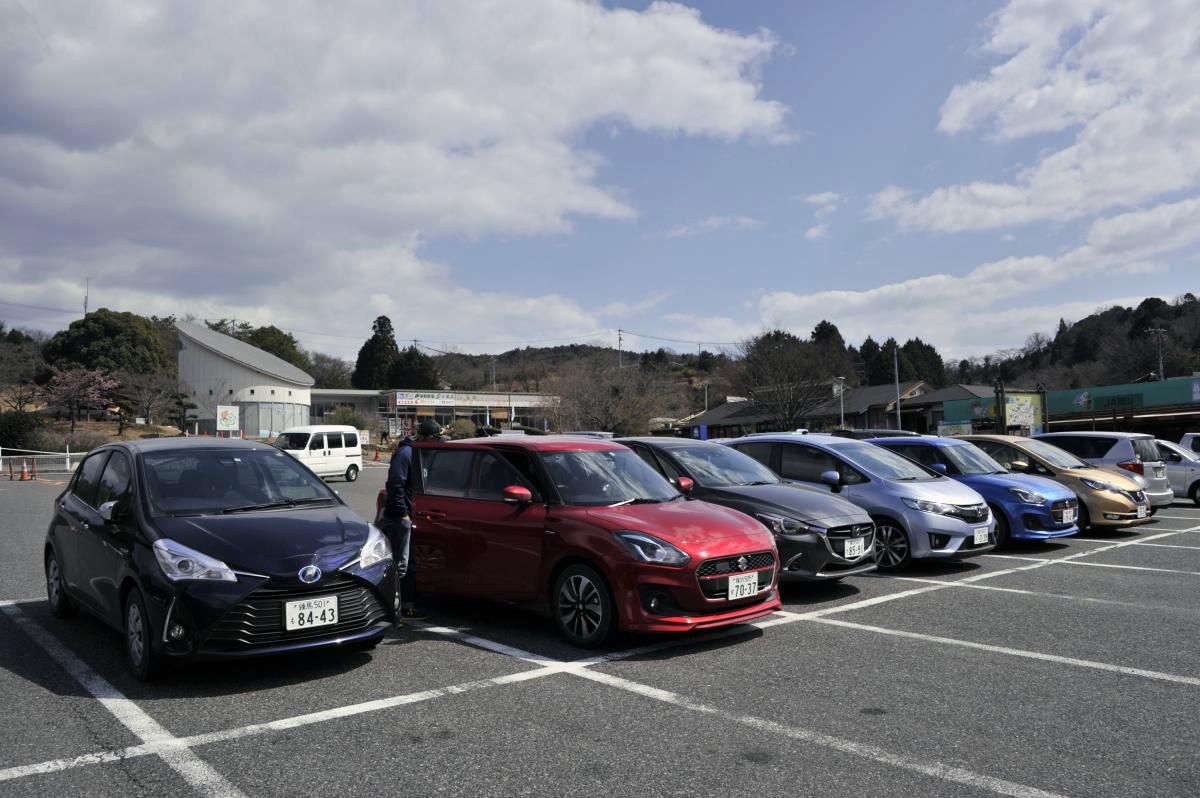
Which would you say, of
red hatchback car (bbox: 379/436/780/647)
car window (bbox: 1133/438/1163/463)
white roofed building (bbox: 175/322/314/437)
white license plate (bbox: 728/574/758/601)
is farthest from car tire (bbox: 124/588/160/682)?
white roofed building (bbox: 175/322/314/437)

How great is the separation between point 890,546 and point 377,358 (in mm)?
86602

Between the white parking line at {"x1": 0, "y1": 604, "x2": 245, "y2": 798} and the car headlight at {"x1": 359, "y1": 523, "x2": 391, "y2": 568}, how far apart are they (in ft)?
4.74

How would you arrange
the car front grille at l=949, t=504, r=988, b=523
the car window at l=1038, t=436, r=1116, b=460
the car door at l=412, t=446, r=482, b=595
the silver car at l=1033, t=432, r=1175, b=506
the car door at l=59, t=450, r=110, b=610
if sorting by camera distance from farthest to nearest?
the car window at l=1038, t=436, r=1116, b=460, the silver car at l=1033, t=432, r=1175, b=506, the car front grille at l=949, t=504, r=988, b=523, the car door at l=412, t=446, r=482, b=595, the car door at l=59, t=450, r=110, b=610

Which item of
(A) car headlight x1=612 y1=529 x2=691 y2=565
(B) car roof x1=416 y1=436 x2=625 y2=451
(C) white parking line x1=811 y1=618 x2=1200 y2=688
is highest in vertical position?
(B) car roof x1=416 y1=436 x2=625 y2=451

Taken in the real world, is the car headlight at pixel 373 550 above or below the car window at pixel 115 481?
below

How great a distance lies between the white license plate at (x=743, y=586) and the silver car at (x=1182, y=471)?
15751 millimetres

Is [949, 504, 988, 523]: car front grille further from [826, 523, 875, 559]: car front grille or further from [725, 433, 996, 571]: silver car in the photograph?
[826, 523, 875, 559]: car front grille

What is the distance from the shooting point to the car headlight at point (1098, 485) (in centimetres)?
1220

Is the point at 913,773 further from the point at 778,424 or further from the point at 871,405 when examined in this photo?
the point at 871,405

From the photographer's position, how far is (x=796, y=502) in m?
7.82

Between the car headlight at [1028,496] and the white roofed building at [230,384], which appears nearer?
the car headlight at [1028,496]

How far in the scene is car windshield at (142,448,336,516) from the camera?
5.50 metres

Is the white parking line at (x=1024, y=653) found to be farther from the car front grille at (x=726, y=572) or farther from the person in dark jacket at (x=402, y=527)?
the person in dark jacket at (x=402, y=527)

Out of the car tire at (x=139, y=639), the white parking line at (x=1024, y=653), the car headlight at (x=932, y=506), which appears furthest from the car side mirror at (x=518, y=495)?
the car headlight at (x=932, y=506)
